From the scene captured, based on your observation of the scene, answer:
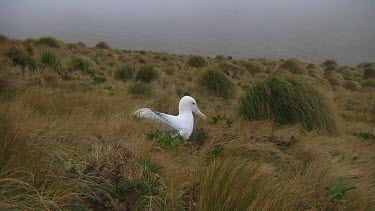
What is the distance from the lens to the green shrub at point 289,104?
215 inches

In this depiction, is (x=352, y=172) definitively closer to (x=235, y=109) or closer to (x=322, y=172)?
(x=322, y=172)

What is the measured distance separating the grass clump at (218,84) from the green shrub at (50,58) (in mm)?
3725

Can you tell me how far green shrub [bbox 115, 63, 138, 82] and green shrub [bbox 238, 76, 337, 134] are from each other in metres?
4.76

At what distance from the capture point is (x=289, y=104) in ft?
18.0

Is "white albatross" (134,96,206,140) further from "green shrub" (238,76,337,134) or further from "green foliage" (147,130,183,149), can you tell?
"green shrub" (238,76,337,134)

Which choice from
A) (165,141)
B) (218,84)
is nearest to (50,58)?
(218,84)

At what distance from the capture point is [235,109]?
236 inches

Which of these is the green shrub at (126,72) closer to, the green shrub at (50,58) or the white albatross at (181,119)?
the green shrub at (50,58)

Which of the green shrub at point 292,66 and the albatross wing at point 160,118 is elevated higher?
the albatross wing at point 160,118

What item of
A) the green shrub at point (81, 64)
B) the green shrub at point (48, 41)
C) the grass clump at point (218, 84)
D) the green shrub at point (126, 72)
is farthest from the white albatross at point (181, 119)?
the green shrub at point (48, 41)

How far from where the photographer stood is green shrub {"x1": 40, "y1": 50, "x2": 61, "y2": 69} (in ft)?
32.9

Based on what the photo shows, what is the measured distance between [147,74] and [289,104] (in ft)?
16.9

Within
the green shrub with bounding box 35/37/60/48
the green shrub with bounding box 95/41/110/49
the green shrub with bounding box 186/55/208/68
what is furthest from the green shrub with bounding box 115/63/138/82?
the green shrub with bounding box 95/41/110/49

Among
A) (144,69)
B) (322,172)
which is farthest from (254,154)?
(144,69)
